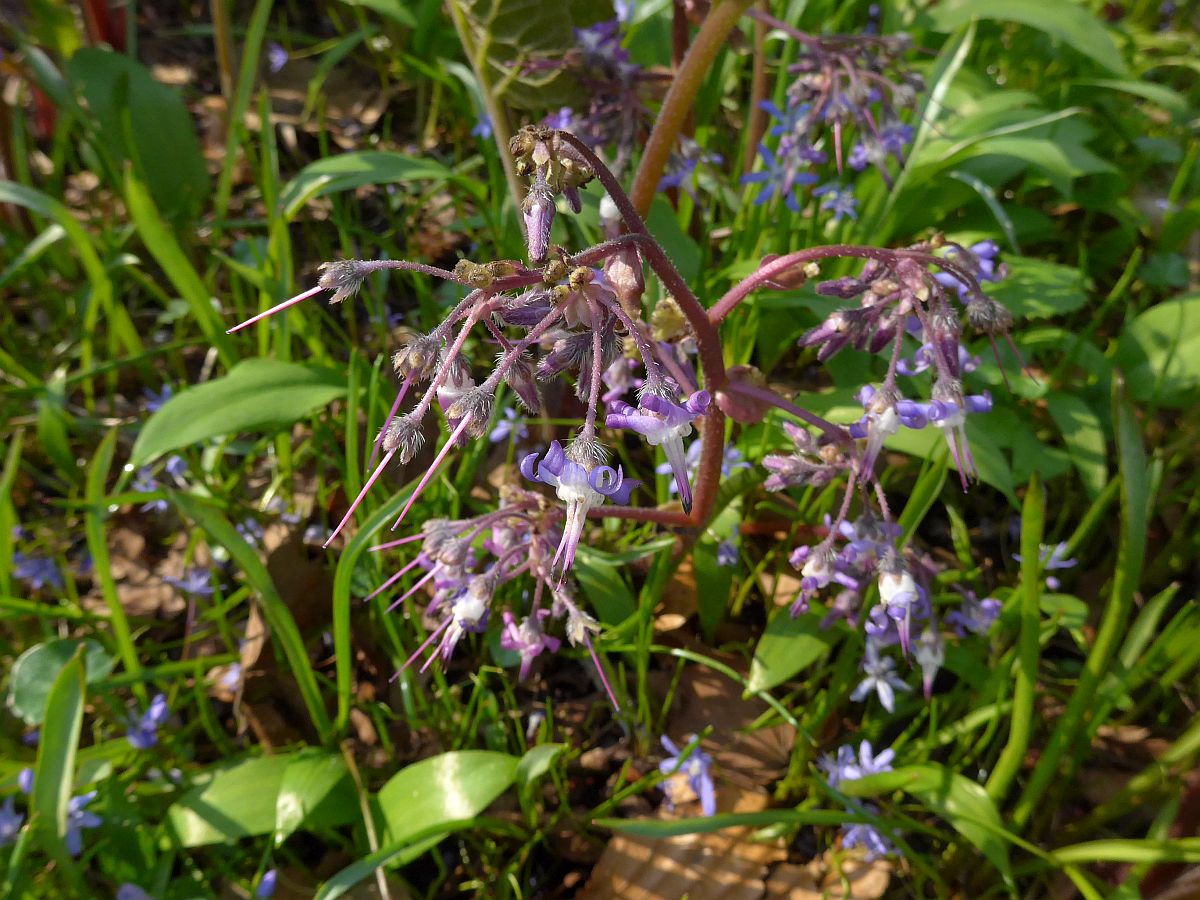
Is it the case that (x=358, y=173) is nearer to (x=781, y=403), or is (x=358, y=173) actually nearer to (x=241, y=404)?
(x=241, y=404)

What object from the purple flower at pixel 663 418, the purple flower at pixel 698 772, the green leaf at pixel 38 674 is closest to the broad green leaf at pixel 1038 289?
the purple flower at pixel 698 772

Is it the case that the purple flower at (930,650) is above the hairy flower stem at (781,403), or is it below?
below

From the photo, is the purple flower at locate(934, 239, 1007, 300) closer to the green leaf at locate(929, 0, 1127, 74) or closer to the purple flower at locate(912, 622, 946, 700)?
the purple flower at locate(912, 622, 946, 700)

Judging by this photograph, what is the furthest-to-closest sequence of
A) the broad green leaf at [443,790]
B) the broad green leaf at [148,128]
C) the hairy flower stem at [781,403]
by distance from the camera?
the broad green leaf at [148,128]
the broad green leaf at [443,790]
the hairy flower stem at [781,403]

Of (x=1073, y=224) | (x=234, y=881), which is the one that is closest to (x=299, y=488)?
(x=234, y=881)

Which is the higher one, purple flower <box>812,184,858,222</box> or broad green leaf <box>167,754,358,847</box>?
purple flower <box>812,184,858,222</box>

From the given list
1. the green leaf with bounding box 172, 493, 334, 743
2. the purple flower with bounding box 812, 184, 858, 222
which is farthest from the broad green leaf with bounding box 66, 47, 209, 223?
the purple flower with bounding box 812, 184, 858, 222

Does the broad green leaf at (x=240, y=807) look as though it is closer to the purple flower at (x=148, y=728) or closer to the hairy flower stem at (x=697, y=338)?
the purple flower at (x=148, y=728)

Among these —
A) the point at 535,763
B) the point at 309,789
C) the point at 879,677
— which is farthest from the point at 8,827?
the point at 879,677
